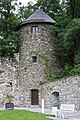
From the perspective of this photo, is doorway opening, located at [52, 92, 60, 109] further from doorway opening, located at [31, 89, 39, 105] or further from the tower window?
the tower window

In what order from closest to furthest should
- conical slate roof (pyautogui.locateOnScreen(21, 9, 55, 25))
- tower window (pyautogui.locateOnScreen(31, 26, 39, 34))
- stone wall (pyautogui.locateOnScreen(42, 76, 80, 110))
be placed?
stone wall (pyautogui.locateOnScreen(42, 76, 80, 110)), conical slate roof (pyautogui.locateOnScreen(21, 9, 55, 25)), tower window (pyautogui.locateOnScreen(31, 26, 39, 34))

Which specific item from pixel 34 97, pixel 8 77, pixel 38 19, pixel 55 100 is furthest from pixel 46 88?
pixel 38 19

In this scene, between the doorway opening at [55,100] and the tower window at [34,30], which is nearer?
the doorway opening at [55,100]

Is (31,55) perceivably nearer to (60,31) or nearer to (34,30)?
(34,30)

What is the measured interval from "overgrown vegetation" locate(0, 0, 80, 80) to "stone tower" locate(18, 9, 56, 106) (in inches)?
32.8

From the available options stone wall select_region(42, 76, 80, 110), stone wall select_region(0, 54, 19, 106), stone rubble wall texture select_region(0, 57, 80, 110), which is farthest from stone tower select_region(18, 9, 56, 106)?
stone wall select_region(42, 76, 80, 110)

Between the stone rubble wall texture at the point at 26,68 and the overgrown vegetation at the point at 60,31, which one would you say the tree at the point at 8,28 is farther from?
the stone rubble wall texture at the point at 26,68

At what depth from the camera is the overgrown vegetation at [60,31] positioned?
83.1 ft

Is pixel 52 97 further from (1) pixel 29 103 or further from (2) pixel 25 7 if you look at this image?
(2) pixel 25 7

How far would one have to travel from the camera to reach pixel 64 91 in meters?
21.2

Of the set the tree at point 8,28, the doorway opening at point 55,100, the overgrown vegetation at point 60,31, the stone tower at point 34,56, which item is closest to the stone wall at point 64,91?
the doorway opening at point 55,100

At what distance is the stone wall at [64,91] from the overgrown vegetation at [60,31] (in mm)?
1647

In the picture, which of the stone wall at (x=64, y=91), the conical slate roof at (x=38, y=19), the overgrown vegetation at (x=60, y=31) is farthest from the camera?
the conical slate roof at (x=38, y=19)

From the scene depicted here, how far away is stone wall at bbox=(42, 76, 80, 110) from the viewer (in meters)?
19.7
